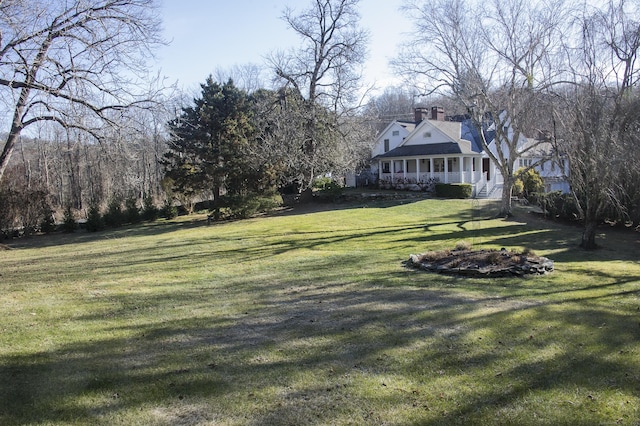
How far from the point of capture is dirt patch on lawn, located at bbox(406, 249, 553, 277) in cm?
924

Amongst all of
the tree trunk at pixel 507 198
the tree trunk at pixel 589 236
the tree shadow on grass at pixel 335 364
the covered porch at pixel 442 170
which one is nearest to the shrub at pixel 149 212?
the covered porch at pixel 442 170

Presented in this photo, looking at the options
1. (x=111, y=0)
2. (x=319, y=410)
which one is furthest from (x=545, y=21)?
(x=319, y=410)

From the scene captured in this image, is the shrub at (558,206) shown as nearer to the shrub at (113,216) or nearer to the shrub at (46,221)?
the shrub at (113,216)

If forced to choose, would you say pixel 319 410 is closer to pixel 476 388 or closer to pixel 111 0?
pixel 476 388

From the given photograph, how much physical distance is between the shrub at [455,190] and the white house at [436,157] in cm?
94

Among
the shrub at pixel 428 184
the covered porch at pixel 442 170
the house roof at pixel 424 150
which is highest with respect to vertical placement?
the house roof at pixel 424 150

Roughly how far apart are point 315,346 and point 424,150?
106 ft

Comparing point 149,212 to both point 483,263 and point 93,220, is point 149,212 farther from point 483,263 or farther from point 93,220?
point 483,263

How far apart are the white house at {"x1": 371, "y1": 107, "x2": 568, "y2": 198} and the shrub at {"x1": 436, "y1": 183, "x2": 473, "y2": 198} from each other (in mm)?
943

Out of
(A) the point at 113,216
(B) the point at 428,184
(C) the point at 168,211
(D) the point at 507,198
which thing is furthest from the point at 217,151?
(D) the point at 507,198

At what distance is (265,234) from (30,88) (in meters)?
9.32

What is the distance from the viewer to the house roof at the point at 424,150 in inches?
1342

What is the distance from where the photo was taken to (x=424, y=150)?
35.9m

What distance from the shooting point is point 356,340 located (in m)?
5.50
